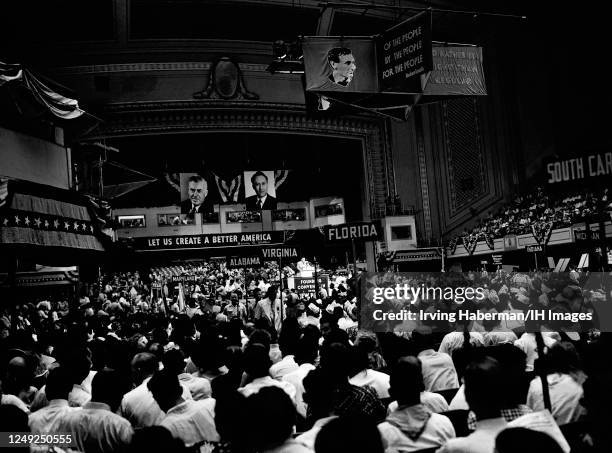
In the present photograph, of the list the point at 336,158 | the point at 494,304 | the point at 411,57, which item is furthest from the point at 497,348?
the point at 336,158

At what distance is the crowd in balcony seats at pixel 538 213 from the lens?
18462 mm

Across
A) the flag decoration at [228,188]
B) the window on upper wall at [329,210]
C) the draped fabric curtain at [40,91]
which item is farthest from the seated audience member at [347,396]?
the window on upper wall at [329,210]

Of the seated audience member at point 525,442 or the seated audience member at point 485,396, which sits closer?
the seated audience member at point 525,442

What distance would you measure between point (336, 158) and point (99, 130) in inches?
506

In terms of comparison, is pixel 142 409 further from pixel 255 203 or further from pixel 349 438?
pixel 255 203

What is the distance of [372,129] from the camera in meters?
29.6

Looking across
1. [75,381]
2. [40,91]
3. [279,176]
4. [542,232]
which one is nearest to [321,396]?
[75,381]

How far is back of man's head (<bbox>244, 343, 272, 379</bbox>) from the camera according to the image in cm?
543

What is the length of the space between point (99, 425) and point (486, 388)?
263 centimetres

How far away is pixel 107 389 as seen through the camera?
430 centimetres

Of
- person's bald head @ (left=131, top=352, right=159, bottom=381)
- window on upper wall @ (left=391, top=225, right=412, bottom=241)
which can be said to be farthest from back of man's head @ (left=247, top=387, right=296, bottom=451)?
window on upper wall @ (left=391, top=225, right=412, bottom=241)

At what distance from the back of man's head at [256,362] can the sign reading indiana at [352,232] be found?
5974 millimetres

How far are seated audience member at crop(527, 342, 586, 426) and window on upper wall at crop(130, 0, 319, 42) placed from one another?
2216cm

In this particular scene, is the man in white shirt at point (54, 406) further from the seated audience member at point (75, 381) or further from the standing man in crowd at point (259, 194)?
the standing man in crowd at point (259, 194)
